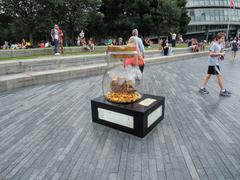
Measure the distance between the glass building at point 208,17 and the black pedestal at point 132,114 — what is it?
196 feet

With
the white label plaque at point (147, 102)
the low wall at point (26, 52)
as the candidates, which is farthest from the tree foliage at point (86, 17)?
the white label plaque at point (147, 102)

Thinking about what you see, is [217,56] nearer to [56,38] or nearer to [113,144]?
[113,144]

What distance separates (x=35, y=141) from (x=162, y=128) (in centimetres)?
249

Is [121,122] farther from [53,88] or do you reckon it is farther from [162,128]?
[53,88]

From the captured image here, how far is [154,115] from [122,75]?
105cm

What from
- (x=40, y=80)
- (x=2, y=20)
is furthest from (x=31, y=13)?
(x=40, y=80)

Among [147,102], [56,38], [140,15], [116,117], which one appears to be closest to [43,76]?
[56,38]

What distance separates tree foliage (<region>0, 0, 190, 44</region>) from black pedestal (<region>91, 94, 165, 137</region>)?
1918 cm

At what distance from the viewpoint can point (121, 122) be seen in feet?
12.3

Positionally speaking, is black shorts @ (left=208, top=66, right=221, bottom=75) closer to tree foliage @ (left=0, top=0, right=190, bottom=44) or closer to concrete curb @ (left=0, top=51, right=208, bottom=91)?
concrete curb @ (left=0, top=51, right=208, bottom=91)

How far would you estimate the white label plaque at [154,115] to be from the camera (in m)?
3.68

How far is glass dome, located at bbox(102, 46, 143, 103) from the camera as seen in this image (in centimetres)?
391

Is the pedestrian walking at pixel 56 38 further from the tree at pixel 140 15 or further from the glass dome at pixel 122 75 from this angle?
the tree at pixel 140 15

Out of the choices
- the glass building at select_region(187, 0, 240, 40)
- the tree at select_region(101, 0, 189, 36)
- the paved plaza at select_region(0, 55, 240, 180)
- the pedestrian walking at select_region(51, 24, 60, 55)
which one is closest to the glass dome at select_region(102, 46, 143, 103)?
the paved plaza at select_region(0, 55, 240, 180)
